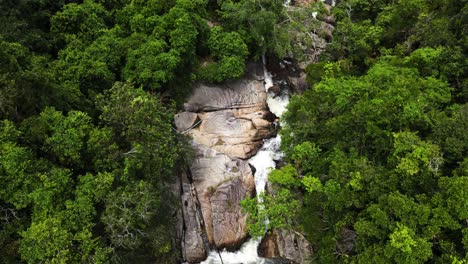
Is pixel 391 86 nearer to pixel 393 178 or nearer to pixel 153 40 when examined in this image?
pixel 393 178

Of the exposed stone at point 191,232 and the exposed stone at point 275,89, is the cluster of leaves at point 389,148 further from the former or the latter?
the exposed stone at point 191,232

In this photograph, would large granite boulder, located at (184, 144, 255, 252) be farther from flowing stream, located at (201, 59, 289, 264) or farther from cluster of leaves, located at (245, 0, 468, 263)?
cluster of leaves, located at (245, 0, 468, 263)

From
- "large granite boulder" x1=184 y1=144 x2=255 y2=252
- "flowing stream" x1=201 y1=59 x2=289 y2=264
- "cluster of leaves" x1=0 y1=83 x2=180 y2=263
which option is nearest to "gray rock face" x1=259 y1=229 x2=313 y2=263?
"flowing stream" x1=201 y1=59 x2=289 y2=264

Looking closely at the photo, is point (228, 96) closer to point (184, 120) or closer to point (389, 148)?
point (184, 120)

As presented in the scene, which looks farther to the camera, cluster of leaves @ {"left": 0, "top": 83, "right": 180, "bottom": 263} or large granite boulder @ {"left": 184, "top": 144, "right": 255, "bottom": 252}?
large granite boulder @ {"left": 184, "top": 144, "right": 255, "bottom": 252}

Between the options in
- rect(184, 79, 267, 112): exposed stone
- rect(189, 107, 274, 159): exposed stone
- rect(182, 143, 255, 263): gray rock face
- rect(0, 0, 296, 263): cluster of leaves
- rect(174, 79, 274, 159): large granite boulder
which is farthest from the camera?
rect(184, 79, 267, 112): exposed stone

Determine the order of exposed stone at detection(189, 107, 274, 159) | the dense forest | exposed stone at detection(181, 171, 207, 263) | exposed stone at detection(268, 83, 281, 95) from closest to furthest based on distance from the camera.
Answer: the dense forest
exposed stone at detection(181, 171, 207, 263)
exposed stone at detection(189, 107, 274, 159)
exposed stone at detection(268, 83, 281, 95)

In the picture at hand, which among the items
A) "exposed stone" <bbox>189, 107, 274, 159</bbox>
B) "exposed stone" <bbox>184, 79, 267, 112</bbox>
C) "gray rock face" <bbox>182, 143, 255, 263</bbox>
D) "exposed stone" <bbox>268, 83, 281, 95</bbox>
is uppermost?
"exposed stone" <bbox>184, 79, 267, 112</bbox>

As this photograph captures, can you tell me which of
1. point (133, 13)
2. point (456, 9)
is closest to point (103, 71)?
point (133, 13)

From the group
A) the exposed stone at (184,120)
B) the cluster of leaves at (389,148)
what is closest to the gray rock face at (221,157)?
the exposed stone at (184,120)
